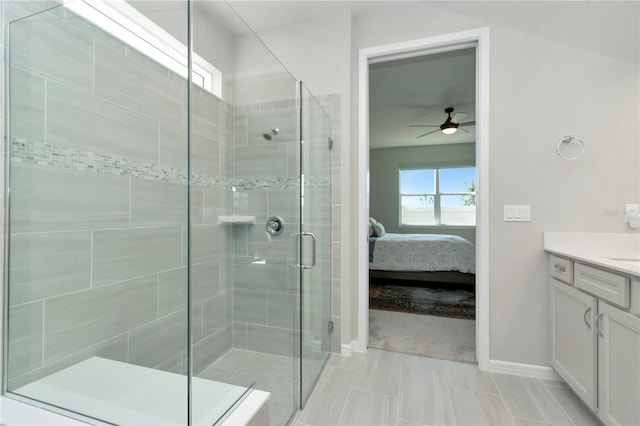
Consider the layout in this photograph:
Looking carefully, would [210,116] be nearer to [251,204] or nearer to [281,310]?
[251,204]

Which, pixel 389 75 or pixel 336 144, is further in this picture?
pixel 389 75

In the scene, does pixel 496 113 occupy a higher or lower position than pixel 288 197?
higher

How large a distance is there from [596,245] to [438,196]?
16.1 feet

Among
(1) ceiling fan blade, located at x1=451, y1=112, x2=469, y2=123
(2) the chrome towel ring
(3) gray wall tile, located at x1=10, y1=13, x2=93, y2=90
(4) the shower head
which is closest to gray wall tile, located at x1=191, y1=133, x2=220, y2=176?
(4) the shower head

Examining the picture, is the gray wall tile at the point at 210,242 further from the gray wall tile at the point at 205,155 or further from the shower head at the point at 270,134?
the shower head at the point at 270,134

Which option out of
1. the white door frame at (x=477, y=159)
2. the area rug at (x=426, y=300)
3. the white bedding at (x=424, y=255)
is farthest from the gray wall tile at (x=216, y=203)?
the white bedding at (x=424, y=255)

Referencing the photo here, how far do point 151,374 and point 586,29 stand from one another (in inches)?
123

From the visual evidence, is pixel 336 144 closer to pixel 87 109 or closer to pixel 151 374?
pixel 87 109

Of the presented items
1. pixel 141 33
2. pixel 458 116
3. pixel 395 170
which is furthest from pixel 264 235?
pixel 395 170

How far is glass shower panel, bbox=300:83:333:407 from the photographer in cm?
183

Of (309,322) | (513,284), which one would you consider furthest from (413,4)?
(309,322)

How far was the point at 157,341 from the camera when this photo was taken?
1460mm

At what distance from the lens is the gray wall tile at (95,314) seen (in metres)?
1.16

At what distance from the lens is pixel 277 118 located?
5.40 ft
